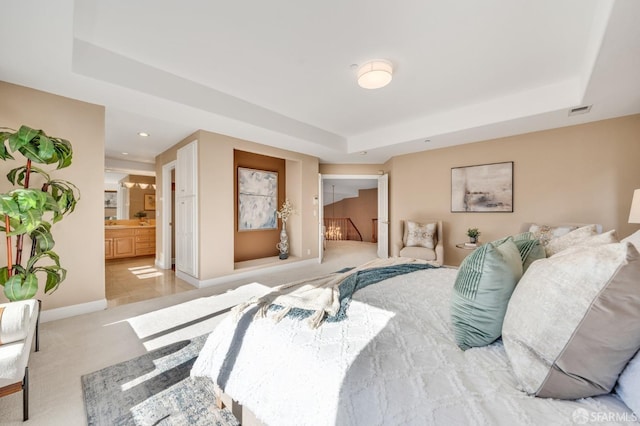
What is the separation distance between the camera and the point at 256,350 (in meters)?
1.22

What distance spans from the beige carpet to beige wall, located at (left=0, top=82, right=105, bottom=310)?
0.37 metres

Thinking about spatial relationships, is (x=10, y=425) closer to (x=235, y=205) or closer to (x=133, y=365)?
(x=133, y=365)

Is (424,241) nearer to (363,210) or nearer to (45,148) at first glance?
(45,148)

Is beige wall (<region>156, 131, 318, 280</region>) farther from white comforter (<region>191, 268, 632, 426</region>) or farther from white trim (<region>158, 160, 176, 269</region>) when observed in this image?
white comforter (<region>191, 268, 632, 426</region>)

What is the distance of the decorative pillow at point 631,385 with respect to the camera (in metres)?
0.68

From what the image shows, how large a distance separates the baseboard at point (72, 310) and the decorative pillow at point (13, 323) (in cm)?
167

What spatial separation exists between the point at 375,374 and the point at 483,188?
4.73 meters

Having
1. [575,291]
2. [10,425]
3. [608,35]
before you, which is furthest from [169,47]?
[608,35]

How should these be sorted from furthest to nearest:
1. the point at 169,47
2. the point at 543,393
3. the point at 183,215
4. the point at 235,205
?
the point at 235,205, the point at 183,215, the point at 169,47, the point at 543,393

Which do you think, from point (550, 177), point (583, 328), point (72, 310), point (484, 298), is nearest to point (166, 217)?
point (72, 310)

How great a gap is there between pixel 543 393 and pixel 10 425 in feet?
8.63

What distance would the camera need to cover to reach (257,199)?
5.39 m

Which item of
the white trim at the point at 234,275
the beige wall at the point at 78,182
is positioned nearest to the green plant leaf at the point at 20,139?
the beige wall at the point at 78,182

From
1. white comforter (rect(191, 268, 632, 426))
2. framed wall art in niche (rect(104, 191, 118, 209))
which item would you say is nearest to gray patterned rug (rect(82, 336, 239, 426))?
white comforter (rect(191, 268, 632, 426))
